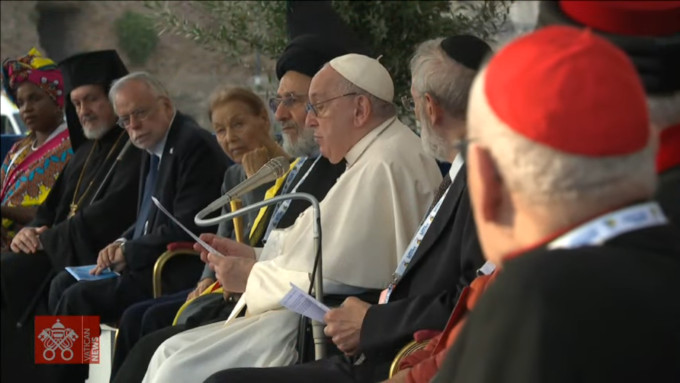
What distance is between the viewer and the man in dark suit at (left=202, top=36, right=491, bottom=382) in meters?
3.75

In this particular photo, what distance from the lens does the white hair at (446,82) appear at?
391cm

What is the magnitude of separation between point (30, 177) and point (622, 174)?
6.98 meters

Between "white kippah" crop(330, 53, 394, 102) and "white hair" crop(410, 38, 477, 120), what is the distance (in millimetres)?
664

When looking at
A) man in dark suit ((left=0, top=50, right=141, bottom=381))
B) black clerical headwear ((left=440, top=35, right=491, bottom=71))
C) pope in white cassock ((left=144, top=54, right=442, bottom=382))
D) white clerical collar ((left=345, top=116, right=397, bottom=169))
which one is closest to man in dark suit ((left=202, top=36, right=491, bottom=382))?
black clerical headwear ((left=440, top=35, right=491, bottom=71))

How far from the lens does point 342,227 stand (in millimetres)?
4391

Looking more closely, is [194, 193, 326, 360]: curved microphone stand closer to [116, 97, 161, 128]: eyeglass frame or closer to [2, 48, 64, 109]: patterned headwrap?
[116, 97, 161, 128]: eyeglass frame

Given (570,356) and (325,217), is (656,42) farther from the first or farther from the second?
(325,217)

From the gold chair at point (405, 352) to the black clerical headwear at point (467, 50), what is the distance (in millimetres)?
908

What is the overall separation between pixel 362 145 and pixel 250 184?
1.51ft

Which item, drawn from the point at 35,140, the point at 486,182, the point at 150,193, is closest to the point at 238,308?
the point at 150,193

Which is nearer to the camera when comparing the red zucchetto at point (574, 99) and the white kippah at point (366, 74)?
the red zucchetto at point (574, 99)

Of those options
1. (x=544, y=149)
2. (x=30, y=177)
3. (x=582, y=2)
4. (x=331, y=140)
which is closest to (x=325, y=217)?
(x=331, y=140)

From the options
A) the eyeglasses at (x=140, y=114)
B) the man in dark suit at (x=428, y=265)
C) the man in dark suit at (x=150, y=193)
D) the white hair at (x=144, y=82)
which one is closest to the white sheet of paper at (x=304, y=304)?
the man in dark suit at (x=428, y=265)

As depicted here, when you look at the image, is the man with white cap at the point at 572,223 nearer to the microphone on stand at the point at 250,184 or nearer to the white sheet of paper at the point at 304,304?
the white sheet of paper at the point at 304,304
